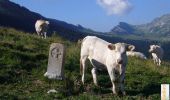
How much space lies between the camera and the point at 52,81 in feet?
70.0

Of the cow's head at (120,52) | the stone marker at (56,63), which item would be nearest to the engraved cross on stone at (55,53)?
the stone marker at (56,63)

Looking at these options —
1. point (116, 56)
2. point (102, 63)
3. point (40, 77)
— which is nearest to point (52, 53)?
point (40, 77)

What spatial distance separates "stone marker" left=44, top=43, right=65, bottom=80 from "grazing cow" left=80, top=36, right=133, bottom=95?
3.18 ft

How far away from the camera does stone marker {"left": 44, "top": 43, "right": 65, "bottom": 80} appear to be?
21969 mm

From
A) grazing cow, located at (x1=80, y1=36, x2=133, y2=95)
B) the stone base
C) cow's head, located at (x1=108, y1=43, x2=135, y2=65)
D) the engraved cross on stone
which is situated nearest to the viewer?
cow's head, located at (x1=108, y1=43, x2=135, y2=65)

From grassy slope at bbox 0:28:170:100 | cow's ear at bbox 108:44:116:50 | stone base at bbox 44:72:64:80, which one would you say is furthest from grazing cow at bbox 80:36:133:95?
stone base at bbox 44:72:64:80

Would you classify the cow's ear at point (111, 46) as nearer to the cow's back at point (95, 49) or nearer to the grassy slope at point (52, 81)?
the cow's back at point (95, 49)

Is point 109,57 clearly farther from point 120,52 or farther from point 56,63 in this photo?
point 56,63

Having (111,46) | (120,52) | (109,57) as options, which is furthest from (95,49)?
A: (120,52)

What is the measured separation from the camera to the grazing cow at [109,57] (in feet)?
62.7

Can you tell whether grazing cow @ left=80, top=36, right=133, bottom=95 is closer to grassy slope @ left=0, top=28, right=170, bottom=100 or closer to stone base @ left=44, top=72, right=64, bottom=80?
grassy slope @ left=0, top=28, right=170, bottom=100

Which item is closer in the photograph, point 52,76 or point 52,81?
point 52,81

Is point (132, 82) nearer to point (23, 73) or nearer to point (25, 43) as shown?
point (23, 73)

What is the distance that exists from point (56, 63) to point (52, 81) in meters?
1.27
